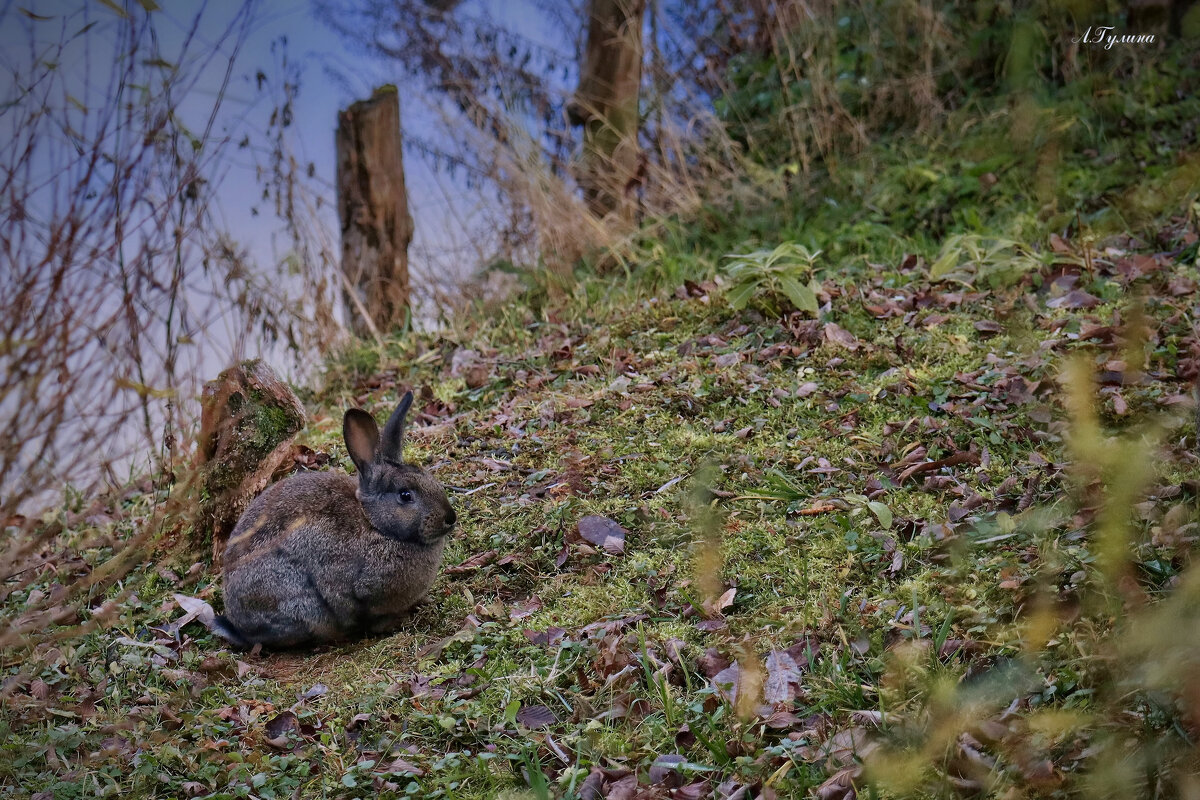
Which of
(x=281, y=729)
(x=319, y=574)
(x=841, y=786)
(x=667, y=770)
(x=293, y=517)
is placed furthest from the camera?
(x=293, y=517)

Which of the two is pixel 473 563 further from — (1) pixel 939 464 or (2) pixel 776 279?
(2) pixel 776 279

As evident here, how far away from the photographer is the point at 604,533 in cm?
494

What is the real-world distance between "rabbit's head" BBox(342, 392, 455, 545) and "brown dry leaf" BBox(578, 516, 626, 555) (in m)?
0.73

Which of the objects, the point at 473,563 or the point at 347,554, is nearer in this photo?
the point at 347,554

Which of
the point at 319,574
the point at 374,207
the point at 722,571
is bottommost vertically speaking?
the point at 722,571

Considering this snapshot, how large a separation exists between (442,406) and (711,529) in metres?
4.77

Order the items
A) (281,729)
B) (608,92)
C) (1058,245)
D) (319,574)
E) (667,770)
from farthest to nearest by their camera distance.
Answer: (608,92), (1058,245), (319,574), (281,729), (667,770)

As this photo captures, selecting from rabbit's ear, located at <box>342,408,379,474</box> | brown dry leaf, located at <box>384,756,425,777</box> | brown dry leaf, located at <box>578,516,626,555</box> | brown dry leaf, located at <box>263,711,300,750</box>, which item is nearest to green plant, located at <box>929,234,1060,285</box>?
brown dry leaf, located at <box>578,516,626,555</box>

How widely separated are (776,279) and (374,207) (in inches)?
167

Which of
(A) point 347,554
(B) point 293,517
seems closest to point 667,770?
(A) point 347,554

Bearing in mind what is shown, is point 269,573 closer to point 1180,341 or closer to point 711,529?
point 711,529

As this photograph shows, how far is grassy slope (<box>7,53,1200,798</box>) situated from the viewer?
3.37 meters

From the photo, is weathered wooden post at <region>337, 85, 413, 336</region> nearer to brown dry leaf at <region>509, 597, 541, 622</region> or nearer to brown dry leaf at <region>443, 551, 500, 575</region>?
brown dry leaf at <region>443, 551, 500, 575</region>

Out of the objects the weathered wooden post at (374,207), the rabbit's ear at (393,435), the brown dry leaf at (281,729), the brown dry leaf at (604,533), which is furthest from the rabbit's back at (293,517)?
the weathered wooden post at (374,207)
